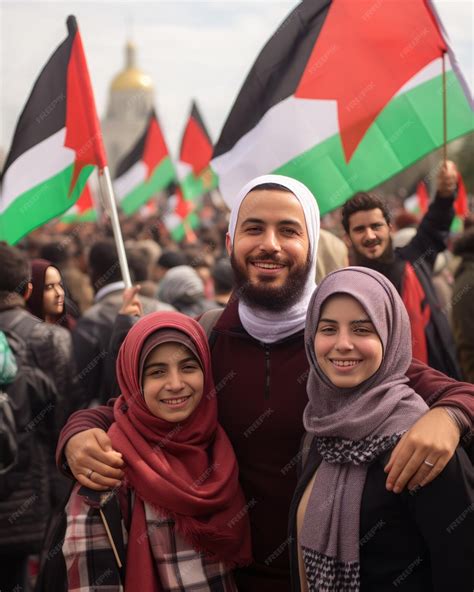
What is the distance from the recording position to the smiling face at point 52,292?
12.5 feet

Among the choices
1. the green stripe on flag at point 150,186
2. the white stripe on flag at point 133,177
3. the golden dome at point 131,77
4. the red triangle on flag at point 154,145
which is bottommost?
the green stripe on flag at point 150,186

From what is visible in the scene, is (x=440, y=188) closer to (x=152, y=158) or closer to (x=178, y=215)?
(x=152, y=158)

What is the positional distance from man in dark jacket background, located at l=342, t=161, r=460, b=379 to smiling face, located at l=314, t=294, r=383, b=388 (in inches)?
69.0

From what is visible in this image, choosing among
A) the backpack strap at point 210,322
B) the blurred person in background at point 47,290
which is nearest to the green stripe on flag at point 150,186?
the blurred person in background at point 47,290

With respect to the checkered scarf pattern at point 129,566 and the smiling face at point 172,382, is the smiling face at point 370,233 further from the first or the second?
the checkered scarf pattern at point 129,566

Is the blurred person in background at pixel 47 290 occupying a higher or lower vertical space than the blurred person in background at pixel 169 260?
lower

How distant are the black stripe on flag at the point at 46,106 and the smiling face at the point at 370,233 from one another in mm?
1550

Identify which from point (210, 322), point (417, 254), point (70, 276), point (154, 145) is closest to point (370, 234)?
point (417, 254)

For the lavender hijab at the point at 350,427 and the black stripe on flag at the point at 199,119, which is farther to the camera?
the black stripe on flag at the point at 199,119

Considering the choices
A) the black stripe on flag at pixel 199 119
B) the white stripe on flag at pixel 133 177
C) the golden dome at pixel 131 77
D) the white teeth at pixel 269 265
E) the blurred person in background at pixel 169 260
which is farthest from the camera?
the golden dome at pixel 131 77

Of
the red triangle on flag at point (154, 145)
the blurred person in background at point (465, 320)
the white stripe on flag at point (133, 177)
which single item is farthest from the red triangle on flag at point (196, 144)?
the blurred person in background at point (465, 320)

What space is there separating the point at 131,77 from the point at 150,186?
315 ft

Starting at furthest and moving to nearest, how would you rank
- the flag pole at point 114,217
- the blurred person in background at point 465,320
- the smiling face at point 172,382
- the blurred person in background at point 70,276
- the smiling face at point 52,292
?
the blurred person in background at point 70,276 → the blurred person in background at point 465,320 → the smiling face at point 52,292 → the flag pole at point 114,217 → the smiling face at point 172,382

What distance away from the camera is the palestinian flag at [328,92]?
155 inches
